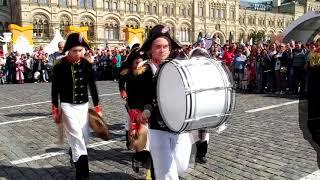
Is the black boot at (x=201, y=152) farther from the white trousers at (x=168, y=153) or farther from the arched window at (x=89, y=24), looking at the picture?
the arched window at (x=89, y=24)

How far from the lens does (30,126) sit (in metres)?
9.28

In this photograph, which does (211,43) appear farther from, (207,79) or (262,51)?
(207,79)

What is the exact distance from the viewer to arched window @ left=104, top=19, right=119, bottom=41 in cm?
5799

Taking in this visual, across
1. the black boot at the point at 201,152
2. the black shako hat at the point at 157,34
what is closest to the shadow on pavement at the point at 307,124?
the black shako hat at the point at 157,34

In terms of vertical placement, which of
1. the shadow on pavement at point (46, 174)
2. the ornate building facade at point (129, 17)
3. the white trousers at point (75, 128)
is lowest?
the shadow on pavement at point (46, 174)

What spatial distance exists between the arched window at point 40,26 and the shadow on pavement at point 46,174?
4745cm

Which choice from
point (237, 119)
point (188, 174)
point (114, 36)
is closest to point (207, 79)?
point (188, 174)

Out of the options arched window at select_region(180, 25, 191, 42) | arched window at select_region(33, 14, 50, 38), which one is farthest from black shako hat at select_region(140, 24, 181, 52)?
arched window at select_region(180, 25, 191, 42)

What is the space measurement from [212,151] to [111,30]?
53255 mm

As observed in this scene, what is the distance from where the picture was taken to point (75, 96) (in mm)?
5480

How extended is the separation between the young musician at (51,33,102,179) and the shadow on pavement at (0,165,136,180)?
31 cm

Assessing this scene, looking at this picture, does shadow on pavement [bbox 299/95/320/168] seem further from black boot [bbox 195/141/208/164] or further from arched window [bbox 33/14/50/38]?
arched window [bbox 33/14/50/38]

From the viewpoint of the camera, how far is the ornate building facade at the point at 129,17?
5175 centimetres

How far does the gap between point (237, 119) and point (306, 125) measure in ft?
23.0
